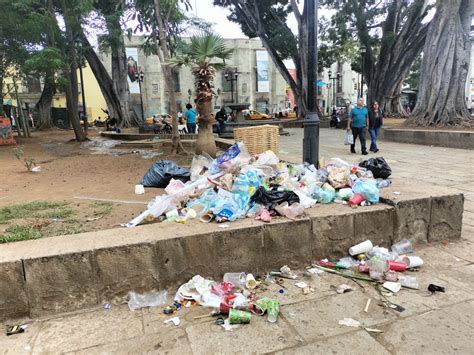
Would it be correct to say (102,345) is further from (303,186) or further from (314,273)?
(303,186)

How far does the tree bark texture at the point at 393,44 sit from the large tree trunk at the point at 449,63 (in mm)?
6377

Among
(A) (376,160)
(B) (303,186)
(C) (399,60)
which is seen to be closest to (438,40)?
(C) (399,60)

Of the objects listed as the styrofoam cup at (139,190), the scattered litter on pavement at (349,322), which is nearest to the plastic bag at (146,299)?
the scattered litter on pavement at (349,322)

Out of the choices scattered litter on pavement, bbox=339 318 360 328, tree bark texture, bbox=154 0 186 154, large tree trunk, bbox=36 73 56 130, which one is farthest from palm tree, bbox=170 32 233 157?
large tree trunk, bbox=36 73 56 130

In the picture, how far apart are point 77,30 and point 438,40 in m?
14.3

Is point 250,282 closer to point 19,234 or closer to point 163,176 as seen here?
point 19,234

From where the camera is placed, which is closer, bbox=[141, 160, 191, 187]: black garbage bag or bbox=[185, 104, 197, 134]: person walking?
bbox=[141, 160, 191, 187]: black garbage bag

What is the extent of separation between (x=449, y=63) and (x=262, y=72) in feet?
121

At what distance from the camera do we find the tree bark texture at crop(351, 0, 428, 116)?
65.3 ft

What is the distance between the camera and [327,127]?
23312 millimetres

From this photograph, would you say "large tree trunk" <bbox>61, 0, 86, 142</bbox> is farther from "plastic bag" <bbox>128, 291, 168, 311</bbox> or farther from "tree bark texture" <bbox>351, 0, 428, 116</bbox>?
"tree bark texture" <bbox>351, 0, 428, 116</bbox>

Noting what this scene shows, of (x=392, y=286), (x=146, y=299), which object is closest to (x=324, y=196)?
(x=392, y=286)

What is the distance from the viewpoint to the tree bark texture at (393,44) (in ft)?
65.3

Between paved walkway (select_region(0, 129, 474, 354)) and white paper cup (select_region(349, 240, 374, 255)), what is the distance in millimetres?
410
